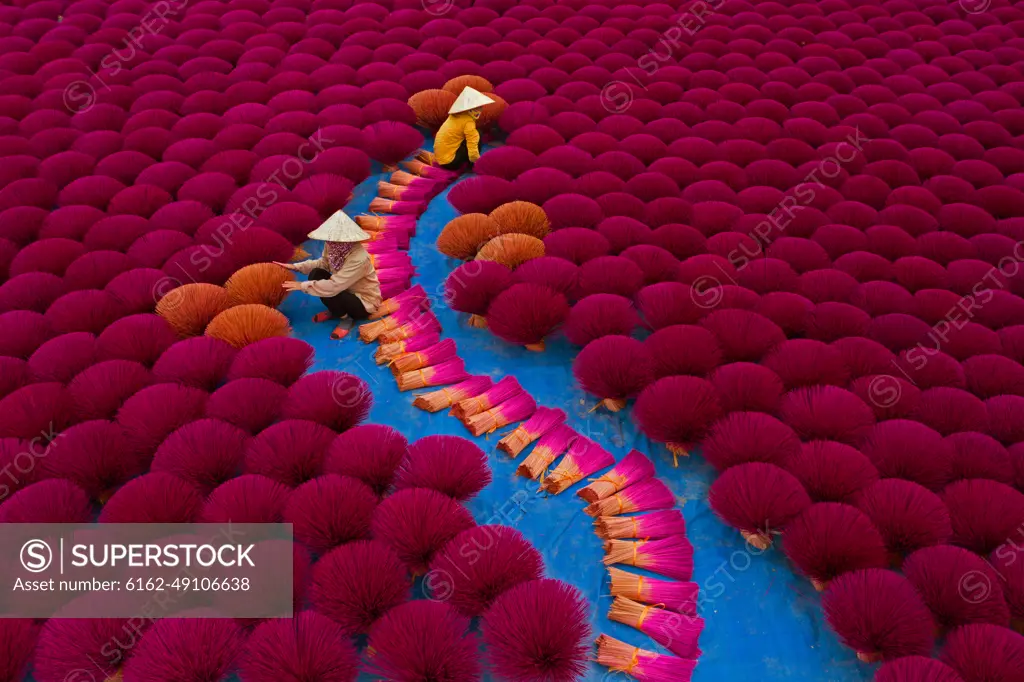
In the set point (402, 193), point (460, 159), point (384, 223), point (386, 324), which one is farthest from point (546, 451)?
point (460, 159)

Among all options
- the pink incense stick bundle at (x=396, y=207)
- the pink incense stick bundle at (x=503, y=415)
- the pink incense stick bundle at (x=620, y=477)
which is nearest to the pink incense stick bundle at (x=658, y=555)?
the pink incense stick bundle at (x=620, y=477)

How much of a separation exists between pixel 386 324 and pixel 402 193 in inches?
32.3

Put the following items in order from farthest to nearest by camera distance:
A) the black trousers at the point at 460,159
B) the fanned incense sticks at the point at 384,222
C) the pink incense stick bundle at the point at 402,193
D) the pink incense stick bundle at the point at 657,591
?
the black trousers at the point at 460,159 < the pink incense stick bundle at the point at 402,193 < the fanned incense sticks at the point at 384,222 < the pink incense stick bundle at the point at 657,591

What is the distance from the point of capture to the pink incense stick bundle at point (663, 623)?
150cm

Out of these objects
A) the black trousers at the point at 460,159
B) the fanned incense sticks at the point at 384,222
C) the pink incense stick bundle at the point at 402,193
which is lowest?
the fanned incense sticks at the point at 384,222

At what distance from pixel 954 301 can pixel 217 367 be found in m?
2.21

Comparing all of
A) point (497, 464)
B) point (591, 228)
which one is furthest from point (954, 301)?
point (497, 464)

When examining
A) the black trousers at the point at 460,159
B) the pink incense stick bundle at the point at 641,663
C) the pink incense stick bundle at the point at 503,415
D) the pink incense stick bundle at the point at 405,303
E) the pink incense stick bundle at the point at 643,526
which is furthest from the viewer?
the black trousers at the point at 460,159

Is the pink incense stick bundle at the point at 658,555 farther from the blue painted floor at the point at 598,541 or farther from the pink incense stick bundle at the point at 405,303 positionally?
the pink incense stick bundle at the point at 405,303

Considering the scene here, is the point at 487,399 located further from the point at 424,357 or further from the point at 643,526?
the point at 643,526

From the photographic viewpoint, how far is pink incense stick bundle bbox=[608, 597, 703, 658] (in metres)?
1.50

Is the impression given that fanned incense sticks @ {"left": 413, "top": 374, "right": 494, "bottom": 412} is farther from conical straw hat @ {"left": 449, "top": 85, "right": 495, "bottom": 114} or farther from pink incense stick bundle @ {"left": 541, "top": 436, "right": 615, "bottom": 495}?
conical straw hat @ {"left": 449, "top": 85, "right": 495, "bottom": 114}

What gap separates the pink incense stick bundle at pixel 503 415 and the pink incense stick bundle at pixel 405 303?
1.75 ft

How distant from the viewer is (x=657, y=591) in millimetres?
1589
